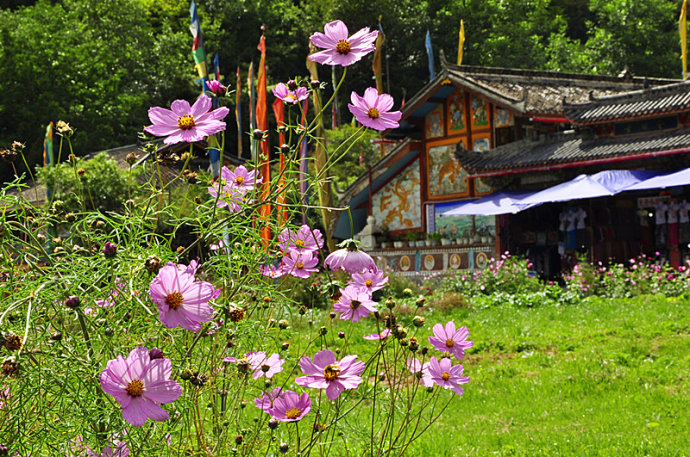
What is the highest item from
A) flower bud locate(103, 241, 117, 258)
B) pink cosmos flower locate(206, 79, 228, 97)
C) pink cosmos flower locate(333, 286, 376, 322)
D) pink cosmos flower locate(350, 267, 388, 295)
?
pink cosmos flower locate(206, 79, 228, 97)

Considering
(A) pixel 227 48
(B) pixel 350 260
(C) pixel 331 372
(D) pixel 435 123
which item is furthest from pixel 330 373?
(A) pixel 227 48

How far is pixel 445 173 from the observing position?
2159cm

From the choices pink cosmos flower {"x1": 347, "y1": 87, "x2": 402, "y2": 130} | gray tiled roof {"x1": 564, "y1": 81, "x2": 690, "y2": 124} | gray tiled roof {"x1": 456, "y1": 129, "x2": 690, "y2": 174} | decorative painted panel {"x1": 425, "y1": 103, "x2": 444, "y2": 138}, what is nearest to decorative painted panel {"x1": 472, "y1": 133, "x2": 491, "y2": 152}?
gray tiled roof {"x1": 456, "y1": 129, "x2": 690, "y2": 174}

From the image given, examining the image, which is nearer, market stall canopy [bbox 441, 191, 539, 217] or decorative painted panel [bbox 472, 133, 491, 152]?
market stall canopy [bbox 441, 191, 539, 217]

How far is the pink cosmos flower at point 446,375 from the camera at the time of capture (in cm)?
273

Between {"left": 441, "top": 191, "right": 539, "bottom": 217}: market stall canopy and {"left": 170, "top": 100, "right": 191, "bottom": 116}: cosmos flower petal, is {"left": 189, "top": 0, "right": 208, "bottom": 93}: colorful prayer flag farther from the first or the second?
{"left": 170, "top": 100, "right": 191, "bottom": 116}: cosmos flower petal

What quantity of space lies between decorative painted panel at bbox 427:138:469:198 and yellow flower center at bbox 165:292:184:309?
1956cm

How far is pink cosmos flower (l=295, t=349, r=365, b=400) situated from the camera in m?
2.33

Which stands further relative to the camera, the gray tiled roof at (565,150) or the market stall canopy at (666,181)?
the gray tiled roof at (565,150)

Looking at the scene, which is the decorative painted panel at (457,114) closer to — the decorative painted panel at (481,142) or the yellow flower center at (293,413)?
the decorative painted panel at (481,142)

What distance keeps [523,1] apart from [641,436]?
42914 millimetres

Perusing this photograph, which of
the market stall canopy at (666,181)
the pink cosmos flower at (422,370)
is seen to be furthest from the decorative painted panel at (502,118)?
the pink cosmos flower at (422,370)

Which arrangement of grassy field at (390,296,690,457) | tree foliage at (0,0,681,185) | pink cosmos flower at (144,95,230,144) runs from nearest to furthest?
pink cosmos flower at (144,95,230,144) → grassy field at (390,296,690,457) → tree foliage at (0,0,681,185)

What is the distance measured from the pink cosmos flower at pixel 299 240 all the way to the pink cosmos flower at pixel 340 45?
0.64 meters
